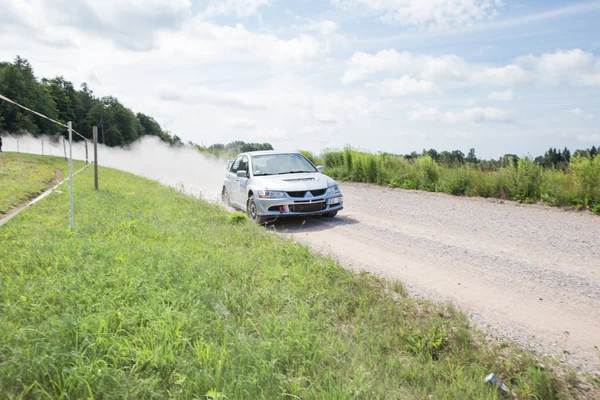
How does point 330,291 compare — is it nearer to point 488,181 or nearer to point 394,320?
point 394,320

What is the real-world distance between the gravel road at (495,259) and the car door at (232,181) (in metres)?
2.43

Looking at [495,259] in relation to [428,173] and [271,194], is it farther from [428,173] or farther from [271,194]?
[428,173]

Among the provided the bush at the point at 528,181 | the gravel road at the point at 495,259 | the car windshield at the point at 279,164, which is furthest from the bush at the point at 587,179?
the car windshield at the point at 279,164

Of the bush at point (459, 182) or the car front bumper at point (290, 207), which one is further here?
the bush at point (459, 182)

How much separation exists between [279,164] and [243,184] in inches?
42.2

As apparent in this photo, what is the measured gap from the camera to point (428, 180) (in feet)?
51.8

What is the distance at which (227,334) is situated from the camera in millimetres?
3521

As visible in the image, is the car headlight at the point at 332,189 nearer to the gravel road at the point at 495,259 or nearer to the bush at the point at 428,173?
the gravel road at the point at 495,259

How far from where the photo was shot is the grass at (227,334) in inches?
115

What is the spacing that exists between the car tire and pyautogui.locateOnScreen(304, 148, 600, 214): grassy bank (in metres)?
7.52

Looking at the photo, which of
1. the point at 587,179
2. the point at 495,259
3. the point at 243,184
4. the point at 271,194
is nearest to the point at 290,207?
the point at 271,194

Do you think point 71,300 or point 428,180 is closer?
point 71,300

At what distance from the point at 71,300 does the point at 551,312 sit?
4917mm

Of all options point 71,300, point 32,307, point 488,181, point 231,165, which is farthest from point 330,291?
point 488,181
